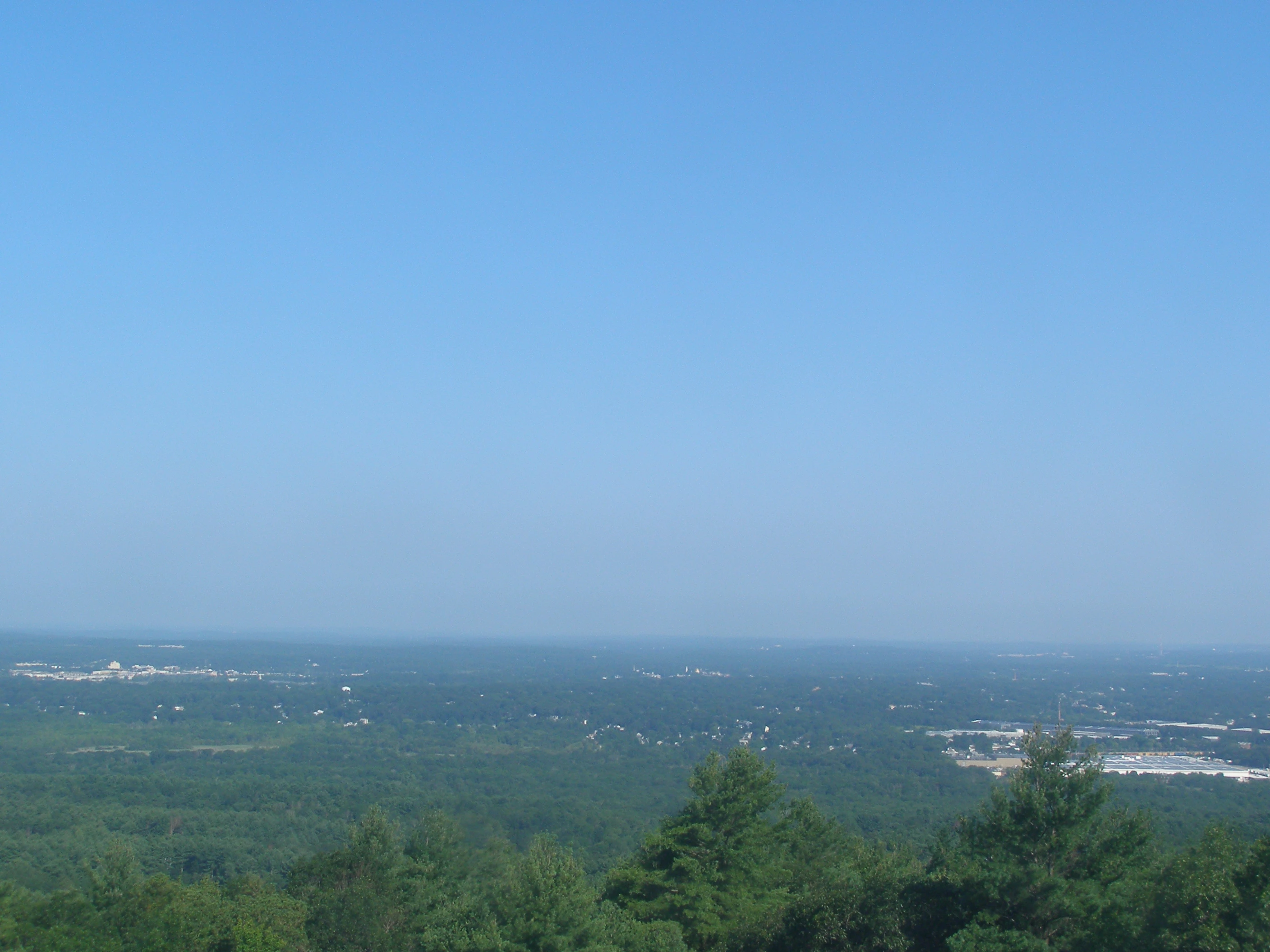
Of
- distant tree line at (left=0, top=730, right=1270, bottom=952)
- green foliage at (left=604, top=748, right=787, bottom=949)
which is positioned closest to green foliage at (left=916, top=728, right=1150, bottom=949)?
distant tree line at (left=0, top=730, right=1270, bottom=952)

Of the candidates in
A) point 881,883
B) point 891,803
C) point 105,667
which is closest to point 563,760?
point 891,803

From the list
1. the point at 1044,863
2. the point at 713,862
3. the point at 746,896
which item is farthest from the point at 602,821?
the point at 1044,863

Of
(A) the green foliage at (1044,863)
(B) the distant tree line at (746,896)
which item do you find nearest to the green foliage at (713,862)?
(B) the distant tree line at (746,896)

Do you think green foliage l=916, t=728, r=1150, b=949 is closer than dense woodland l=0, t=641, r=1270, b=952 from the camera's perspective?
Yes

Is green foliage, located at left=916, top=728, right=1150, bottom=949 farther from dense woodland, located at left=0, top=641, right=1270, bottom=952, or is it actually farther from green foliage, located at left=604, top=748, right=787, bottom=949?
green foliage, located at left=604, top=748, right=787, bottom=949

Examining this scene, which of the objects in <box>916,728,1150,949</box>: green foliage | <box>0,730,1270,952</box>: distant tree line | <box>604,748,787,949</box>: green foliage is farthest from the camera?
<box>604,748,787,949</box>: green foliage

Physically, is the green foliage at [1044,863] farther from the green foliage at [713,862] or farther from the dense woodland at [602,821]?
the green foliage at [713,862]
